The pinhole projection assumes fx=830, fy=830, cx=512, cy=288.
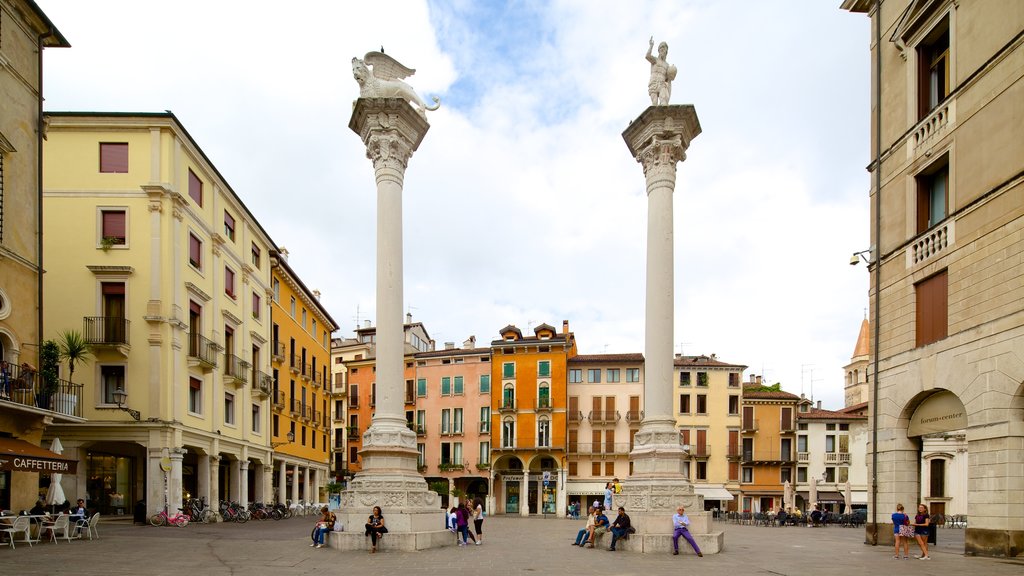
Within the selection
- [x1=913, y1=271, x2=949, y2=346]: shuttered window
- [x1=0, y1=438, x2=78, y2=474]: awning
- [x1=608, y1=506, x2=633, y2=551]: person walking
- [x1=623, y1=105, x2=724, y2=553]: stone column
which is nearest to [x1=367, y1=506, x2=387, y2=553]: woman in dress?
[x1=608, y1=506, x2=633, y2=551]: person walking

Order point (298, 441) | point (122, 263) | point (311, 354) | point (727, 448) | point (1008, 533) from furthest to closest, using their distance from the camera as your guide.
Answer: point (727, 448) < point (311, 354) < point (298, 441) < point (122, 263) < point (1008, 533)

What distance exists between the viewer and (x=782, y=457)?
225 feet

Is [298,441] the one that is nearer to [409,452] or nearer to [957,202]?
[409,452]

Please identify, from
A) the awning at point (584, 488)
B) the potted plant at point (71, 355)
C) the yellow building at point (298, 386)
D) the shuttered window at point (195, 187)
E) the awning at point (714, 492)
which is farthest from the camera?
the awning at point (584, 488)

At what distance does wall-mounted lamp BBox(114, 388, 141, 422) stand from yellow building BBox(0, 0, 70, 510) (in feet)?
19.4

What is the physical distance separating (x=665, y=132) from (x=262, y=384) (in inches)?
1182

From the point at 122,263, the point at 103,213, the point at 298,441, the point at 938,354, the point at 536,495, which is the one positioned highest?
the point at 103,213

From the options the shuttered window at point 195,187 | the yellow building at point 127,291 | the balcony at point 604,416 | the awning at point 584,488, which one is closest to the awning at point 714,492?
the awning at point 584,488

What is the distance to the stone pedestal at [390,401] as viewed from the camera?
20234 mm

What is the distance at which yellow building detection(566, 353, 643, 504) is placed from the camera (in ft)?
221

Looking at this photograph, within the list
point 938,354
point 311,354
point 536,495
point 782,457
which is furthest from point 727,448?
point 938,354

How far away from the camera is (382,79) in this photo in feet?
75.2

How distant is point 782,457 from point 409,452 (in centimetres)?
5426

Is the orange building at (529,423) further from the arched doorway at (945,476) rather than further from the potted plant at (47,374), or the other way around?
the potted plant at (47,374)
